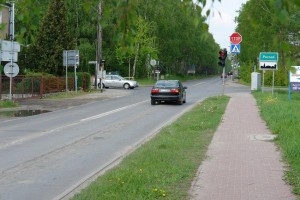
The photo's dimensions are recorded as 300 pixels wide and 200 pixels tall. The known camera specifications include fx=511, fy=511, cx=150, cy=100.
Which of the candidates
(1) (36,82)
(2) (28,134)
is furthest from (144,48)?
(2) (28,134)

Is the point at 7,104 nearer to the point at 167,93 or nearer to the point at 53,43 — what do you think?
the point at 167,93

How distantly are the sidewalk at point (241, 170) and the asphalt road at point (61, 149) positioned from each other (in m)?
1.83

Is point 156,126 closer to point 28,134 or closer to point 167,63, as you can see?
point 28,134

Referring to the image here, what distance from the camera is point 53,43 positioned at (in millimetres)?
48906

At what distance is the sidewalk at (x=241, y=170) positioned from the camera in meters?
6.54

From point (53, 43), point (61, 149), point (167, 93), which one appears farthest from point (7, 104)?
point (53, 43)

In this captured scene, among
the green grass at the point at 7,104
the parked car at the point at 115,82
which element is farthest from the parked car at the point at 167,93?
the parked car at the point at 115,82

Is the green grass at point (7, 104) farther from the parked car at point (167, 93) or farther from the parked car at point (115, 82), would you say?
the parked car at point (115, 82)

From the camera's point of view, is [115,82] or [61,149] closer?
[61,149]

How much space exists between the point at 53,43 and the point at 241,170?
4256cm

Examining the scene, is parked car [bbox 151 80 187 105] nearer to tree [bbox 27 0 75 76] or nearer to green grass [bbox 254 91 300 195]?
green grass [bbox 254 91 300 195]

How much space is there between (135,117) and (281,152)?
36.5 feet

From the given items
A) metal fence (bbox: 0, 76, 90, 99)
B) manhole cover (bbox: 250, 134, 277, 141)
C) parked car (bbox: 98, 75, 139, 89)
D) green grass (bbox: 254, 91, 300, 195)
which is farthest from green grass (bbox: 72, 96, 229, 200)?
parked car (bbox: 98, 75, 139, 89)

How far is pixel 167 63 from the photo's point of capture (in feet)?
294
